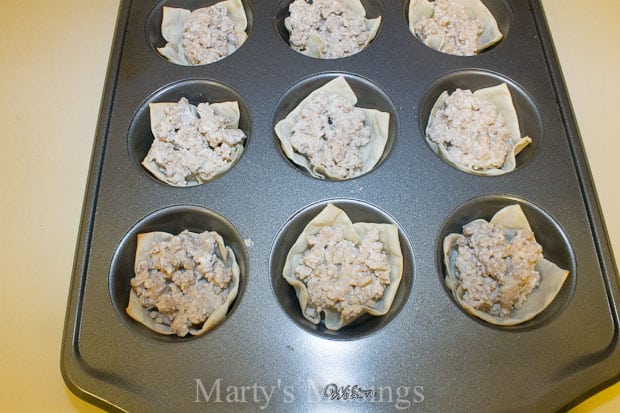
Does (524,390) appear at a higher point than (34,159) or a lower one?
lower

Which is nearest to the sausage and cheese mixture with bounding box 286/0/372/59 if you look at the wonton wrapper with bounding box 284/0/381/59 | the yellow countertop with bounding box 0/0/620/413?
the wonton wrapper with bounding box 284/0/381/59

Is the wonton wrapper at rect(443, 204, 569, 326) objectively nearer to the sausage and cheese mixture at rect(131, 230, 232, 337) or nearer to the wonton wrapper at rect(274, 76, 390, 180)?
the wonton wrapper at rect(274, 76, 390, 180)

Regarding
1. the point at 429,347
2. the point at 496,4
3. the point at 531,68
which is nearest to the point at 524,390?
the point at 429,347

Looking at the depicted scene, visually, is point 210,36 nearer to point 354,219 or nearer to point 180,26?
point 180,26

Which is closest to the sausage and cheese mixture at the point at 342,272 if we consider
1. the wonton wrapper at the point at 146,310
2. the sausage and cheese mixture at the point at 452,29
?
the wonton wrapper at the point at 146,310

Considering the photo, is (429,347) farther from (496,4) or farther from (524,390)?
(496,4)
